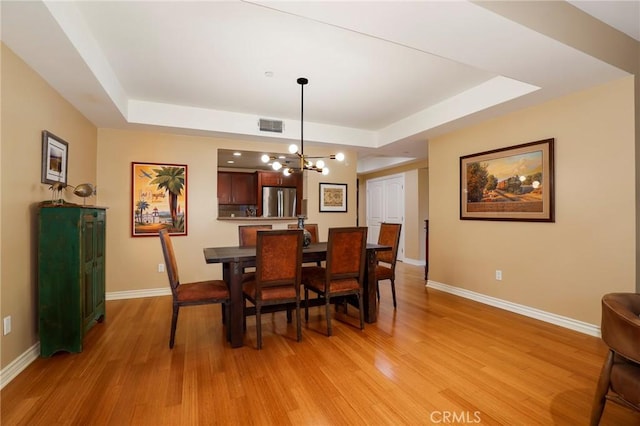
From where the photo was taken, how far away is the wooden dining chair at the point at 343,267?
2.98 m

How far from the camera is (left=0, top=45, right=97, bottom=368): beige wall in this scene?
215 centimetres

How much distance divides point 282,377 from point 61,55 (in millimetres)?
2833

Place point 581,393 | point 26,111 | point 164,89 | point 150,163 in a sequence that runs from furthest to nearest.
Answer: point 150,163 → point 164,89 → point 26,111 → point 581,393

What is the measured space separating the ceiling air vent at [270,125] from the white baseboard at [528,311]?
132 inches

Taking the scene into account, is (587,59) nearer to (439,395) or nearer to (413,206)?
(439,395)

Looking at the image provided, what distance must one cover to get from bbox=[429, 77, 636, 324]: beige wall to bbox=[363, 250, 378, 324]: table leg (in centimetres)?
166

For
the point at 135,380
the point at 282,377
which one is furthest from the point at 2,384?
the point at 282,377

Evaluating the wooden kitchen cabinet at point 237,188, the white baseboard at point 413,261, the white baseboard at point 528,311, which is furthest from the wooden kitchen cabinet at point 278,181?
the white baseboard at point 528,311

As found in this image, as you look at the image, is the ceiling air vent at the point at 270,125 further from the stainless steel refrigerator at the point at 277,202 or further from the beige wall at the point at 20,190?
the stainless steel refrigerator at the point at 277,202

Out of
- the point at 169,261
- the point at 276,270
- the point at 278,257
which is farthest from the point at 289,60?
the point at 169,261

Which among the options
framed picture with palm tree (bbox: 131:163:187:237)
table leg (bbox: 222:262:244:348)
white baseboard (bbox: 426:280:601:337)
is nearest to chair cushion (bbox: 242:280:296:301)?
table leg (bbox: 222:262:244:348)

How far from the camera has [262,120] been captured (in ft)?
14.8

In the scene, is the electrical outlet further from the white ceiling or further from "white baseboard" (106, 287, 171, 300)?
"white baseboard" (106, 287, 171, 300)

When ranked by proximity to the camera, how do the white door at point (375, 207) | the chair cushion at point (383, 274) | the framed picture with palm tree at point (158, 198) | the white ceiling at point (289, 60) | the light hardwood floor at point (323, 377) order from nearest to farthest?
the light hardwood floor at point (323, 377), the white ceiling at point (289, 60), the chair cushion at point (383, 274), the framed picture with palm tree at point (158, 198), the white door at point (375, 207)
